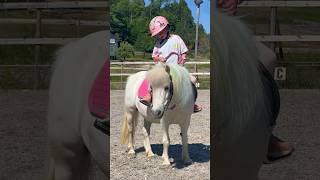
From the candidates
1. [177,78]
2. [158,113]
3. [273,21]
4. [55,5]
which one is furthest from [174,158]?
[55,5]

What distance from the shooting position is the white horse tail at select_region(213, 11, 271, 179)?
1.87 metres

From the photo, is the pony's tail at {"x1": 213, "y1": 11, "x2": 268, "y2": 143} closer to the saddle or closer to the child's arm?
the child's arm

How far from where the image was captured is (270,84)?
1923 millimetres

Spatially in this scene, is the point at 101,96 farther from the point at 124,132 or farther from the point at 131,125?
the point at 131,125

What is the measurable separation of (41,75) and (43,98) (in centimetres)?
10

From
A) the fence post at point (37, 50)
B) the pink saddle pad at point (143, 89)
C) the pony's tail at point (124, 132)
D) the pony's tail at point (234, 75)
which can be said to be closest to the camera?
the pony's tail at point (234, 75)

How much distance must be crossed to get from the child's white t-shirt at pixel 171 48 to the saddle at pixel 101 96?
244mm

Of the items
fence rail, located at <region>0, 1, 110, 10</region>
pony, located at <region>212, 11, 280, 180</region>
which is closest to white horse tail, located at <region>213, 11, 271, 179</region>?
pony, located at <region>212, 11, 280, 180</region>

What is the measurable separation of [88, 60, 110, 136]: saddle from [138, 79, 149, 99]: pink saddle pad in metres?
0.28

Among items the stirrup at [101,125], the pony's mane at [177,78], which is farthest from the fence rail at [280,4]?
the stirrup at [101,125]

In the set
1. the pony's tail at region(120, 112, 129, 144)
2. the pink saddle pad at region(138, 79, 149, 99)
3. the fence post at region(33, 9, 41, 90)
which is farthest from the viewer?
the pony's tail at region(120, 112, 129, 144)

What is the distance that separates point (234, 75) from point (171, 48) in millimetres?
290

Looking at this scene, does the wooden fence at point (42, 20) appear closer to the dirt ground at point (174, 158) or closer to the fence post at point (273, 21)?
the dirt ground at point (174, 158)

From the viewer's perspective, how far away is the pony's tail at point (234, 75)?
1.86m
